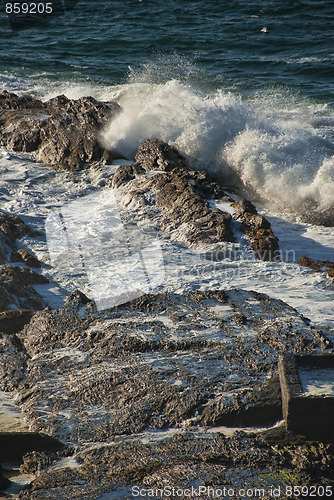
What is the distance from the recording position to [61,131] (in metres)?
10.2

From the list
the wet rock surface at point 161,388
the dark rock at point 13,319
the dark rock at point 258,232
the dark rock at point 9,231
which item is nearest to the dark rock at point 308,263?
the dark rock at point 258,232

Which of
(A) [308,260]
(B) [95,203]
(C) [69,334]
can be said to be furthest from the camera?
(B) [95,203]

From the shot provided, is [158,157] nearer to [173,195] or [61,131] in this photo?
[173,195]

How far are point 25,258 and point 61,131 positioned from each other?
13.2 feet

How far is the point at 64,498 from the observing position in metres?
3.05

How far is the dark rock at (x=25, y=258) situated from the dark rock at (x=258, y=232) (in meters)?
2.70

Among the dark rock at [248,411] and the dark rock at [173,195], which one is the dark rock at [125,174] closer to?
the dark rock at [173,195]

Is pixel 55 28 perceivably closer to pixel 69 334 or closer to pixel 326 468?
pixel 69 334

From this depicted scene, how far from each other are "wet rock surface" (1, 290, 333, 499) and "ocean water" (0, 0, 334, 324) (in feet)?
3.11

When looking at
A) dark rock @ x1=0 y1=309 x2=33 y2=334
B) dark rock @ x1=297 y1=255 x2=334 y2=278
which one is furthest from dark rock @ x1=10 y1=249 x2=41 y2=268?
dark rock @ x1=297 y1=255 x2=334 y2=278

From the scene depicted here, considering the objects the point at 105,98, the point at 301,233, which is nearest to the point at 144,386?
the point at 301,233

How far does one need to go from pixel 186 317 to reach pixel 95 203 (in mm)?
3977

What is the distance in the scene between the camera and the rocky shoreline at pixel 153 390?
10.7ft

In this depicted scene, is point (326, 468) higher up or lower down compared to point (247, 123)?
lower down
